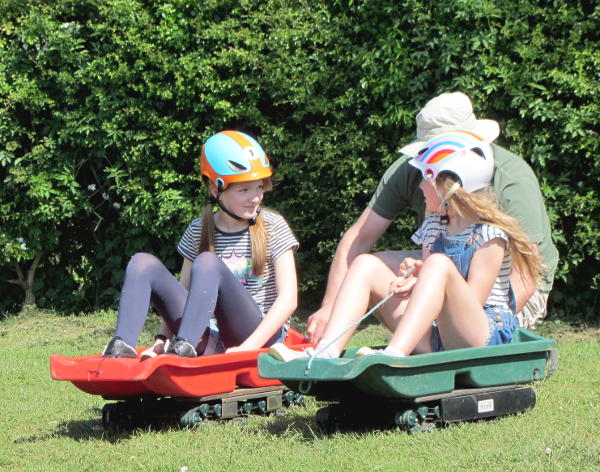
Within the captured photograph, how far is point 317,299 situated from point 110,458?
4525 mm

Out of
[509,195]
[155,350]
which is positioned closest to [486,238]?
[509,195]

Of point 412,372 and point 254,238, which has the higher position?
point 254,238

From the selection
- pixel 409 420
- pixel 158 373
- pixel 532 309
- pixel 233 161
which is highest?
pixel 233 161

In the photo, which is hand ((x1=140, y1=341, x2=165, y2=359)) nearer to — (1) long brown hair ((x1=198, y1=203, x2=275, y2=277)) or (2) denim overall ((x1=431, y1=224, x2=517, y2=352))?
(1) long brown hair ((x1=198, y1=203, x2=275, y2=277))

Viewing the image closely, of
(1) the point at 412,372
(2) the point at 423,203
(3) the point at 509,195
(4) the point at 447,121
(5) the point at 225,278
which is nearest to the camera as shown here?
(1) the point at 412,372

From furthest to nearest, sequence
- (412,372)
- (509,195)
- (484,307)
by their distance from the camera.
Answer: (509,195) → (484,307) → (412,372)

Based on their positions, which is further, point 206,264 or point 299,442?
point 206,264

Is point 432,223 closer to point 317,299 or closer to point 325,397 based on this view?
point 325,397

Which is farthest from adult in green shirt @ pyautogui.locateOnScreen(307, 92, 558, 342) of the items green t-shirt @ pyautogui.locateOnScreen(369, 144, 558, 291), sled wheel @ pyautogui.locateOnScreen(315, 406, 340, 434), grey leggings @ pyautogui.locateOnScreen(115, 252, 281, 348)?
sled wheel @ pyautogui.locateOnScreen(315, 406, 340, 434)

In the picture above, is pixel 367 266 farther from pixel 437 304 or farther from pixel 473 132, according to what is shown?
pixel 473 132

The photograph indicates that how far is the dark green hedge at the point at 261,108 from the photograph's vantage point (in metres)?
7.20

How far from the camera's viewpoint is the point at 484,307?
480 centimetres

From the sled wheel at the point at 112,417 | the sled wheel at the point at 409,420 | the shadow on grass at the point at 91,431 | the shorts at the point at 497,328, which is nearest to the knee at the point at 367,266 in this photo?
the shorts at the point at 497,328

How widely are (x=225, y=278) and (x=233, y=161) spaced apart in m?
0.68
